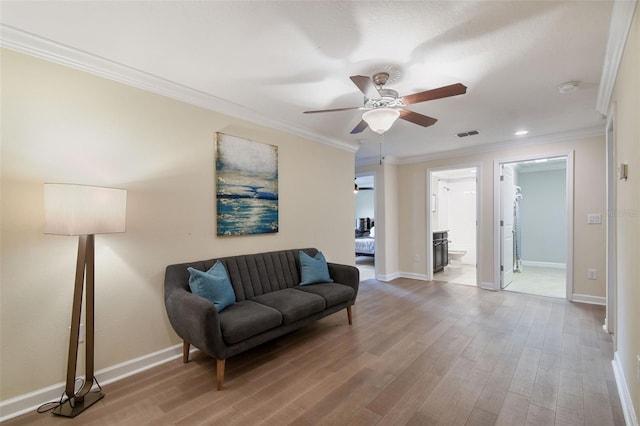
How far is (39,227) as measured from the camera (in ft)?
6.43

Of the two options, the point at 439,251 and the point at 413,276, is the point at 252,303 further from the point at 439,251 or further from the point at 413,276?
the point at 439,251

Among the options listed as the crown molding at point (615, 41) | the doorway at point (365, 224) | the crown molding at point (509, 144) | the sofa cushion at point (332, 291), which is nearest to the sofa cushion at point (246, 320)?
the sofa cushion at point (332, 291)

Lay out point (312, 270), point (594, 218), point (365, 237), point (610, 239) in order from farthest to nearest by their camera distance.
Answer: point (365, 237), point (594, 218), point (312, 270), point (610, 239)

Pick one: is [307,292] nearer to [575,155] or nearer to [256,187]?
[256,187]

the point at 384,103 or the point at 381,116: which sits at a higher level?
the point at 384,103

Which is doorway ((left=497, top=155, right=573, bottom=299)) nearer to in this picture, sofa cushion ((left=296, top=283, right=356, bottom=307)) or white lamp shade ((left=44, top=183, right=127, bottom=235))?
sofa cushion ((left=296, top=283, right=356, bottom=307))

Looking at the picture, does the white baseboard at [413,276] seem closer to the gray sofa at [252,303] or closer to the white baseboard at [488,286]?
the white baseboard at [488,286]

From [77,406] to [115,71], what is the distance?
7.89 ft

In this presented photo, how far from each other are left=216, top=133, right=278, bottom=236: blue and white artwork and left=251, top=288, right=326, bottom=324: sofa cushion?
0.77 metres

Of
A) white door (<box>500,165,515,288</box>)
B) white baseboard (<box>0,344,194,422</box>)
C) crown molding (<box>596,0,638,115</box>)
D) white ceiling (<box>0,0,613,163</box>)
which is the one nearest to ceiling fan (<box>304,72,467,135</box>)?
white ceiling (<box>0,0,613,163</box>)

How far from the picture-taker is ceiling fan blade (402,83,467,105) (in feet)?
6.18

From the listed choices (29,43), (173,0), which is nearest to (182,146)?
(29,43)

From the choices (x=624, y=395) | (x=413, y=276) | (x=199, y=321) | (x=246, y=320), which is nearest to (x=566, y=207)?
A: (x=413, y=276)

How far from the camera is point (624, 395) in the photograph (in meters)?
1.87
